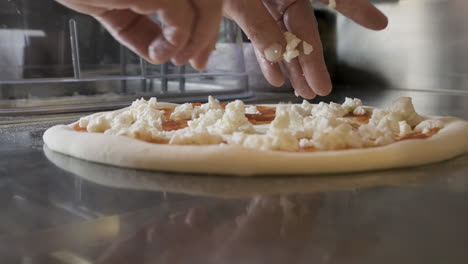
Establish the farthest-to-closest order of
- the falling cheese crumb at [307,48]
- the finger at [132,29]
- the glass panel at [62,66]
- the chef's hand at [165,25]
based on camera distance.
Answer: the glass panel at [62,66], the falling cheese crumb at [307,48], the finger at [132,29], the chef's hand at [165,25]

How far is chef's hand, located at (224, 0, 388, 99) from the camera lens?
121 cm

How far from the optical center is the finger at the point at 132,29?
0.87 meters

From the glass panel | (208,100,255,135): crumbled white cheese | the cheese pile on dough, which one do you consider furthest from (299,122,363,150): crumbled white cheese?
the glass panel

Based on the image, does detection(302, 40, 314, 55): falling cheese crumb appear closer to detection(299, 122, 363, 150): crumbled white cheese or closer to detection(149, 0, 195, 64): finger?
detection(299, 122, 363, 150): crumbled white cheese

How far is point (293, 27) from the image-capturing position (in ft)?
4.30

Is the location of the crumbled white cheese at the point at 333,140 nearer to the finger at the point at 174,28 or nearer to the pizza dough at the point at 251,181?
the pizza dough at the point at 251,181

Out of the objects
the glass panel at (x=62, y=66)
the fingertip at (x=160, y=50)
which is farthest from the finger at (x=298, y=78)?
the glass panel at (x=62, y=66)

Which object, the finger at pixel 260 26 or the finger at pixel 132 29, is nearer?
the finger at pixel 132 29

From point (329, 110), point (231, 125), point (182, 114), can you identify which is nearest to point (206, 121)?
point (231, 125)

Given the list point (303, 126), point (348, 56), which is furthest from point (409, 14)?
point (303, 126)

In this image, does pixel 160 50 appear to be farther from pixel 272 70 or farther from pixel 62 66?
pixel 62 66

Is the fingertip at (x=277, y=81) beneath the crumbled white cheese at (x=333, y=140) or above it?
above

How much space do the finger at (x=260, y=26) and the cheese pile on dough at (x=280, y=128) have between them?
0.15m

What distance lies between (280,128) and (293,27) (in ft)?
1.30
